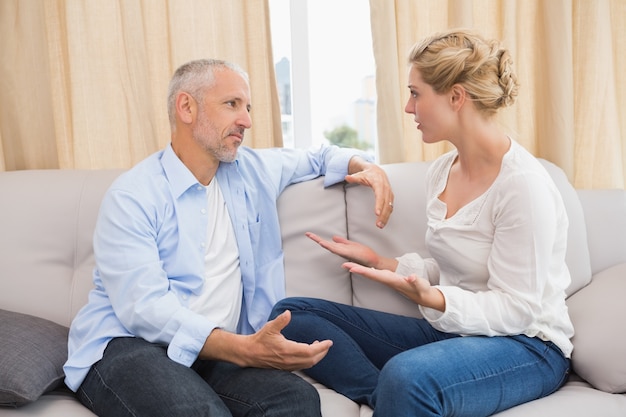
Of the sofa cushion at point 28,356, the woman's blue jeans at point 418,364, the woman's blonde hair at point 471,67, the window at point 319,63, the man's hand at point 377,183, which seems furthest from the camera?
the window at point 319,63

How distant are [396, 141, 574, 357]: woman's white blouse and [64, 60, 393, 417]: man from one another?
1.07ft

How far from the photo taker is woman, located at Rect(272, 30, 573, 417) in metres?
1.50

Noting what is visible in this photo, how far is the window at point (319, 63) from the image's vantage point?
8.61ft

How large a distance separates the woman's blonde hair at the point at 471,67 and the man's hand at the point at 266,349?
0.71m

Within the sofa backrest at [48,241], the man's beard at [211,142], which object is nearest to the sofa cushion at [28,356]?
the sofa backrest at [48,241]

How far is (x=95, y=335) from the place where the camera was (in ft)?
5.56

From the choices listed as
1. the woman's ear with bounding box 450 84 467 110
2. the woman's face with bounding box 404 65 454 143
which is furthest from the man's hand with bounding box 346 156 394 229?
the woman's ear with bounding box 450 84 467 110

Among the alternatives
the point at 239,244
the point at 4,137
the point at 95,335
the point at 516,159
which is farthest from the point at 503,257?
the point at 4,137

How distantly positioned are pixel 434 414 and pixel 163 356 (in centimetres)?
63

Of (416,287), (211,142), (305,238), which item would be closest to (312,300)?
(305,238)

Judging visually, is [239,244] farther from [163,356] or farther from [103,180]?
[103,180]

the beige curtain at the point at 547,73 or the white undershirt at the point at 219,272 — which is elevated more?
the beige curtain at the point at 547,73

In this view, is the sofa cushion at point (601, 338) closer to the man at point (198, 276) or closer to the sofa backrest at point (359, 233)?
the sofa backrest at point (359, 233)

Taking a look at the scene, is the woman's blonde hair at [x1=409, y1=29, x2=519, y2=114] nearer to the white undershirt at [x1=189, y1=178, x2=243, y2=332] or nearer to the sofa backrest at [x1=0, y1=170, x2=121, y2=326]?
the white undershirt at [x1=189, y1=178, x2=243, y2=332]
